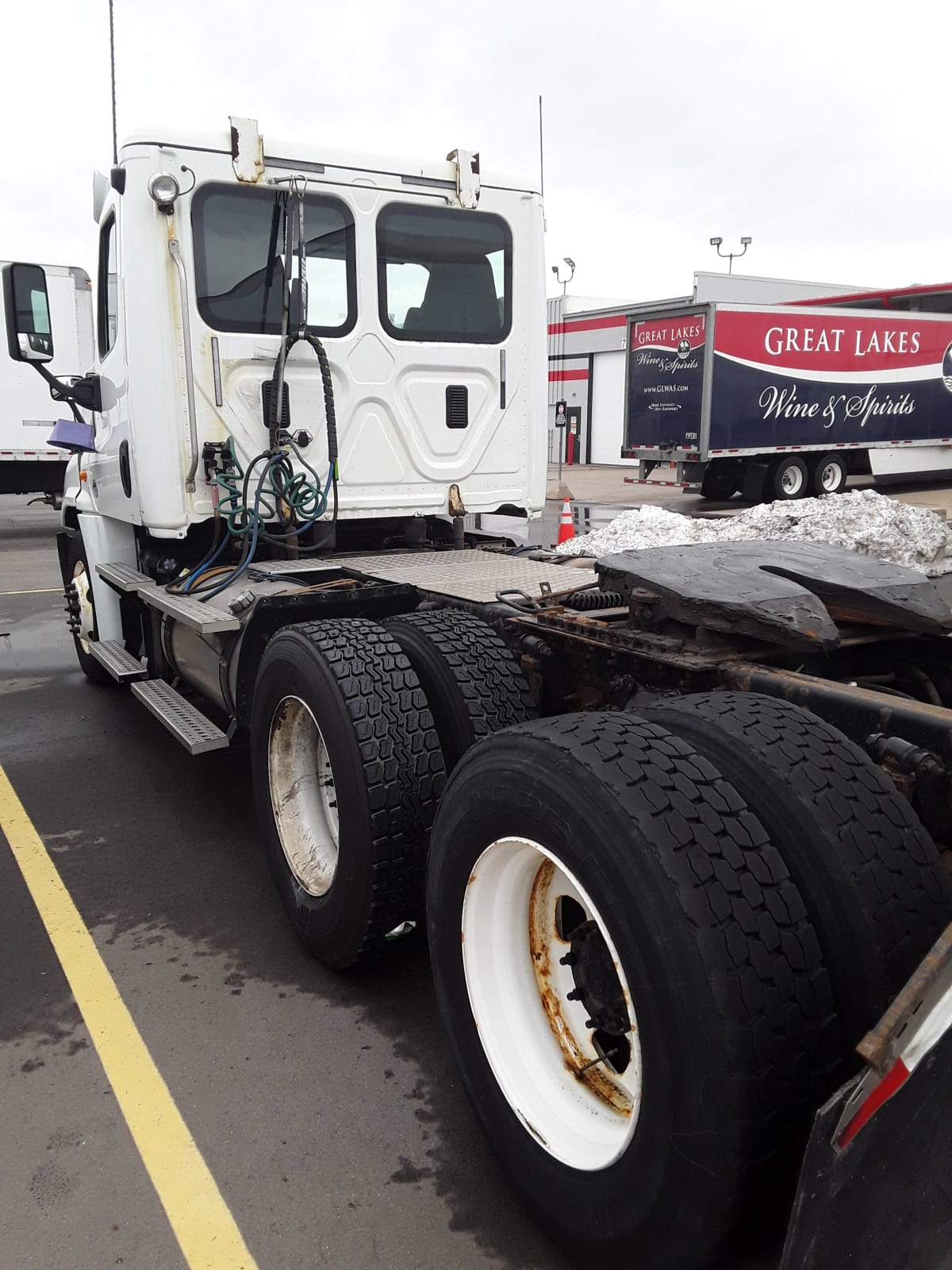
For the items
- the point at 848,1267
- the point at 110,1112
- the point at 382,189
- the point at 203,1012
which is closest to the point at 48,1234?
the point at 110,1112

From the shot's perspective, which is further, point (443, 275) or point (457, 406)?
point (457, 406)

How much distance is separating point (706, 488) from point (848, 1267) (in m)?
→ 18.8

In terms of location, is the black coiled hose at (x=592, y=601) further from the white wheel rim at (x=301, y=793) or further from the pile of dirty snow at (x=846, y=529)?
the pile of dirty snow at (x=846, y=529)

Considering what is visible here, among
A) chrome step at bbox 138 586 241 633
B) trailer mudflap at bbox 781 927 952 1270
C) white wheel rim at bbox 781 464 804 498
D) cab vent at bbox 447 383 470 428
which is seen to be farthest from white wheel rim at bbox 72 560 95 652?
white wheel rim at bbox 781 464 804 498

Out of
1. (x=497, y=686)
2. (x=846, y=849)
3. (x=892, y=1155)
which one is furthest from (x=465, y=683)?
(x=892, y=1155)

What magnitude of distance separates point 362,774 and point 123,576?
282cm

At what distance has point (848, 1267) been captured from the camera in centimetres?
158

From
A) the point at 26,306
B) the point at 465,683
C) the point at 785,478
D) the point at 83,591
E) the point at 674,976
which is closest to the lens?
the point at 674,976

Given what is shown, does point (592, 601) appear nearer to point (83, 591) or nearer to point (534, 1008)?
point (534, 1008)

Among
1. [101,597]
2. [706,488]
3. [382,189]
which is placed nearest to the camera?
[382,189]

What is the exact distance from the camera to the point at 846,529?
8445mm

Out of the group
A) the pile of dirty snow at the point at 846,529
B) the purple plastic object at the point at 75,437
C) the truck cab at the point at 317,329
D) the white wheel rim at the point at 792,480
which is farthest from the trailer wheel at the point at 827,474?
the purple plastic object at the point at 75,437

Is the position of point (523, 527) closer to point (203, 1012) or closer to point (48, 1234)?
point (203, 1012)

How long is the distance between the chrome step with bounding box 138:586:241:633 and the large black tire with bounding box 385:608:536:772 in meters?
0.83
